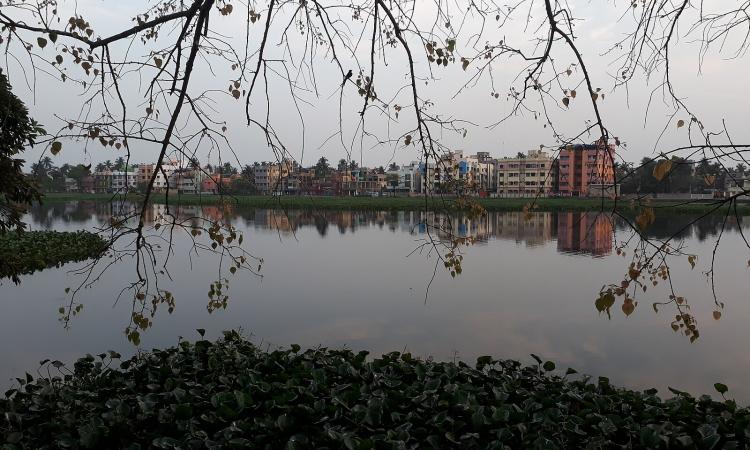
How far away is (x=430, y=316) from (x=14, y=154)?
18.2 feet

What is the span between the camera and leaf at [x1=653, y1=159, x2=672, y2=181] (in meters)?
1.57

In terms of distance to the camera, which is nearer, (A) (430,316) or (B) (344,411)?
(B) (344,411)

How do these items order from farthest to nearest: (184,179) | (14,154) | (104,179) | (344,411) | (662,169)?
(104,179), (14,154), (344,411), (184,179), (662,169)

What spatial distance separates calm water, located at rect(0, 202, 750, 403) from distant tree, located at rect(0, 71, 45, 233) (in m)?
0.87

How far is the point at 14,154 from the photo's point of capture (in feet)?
14.0

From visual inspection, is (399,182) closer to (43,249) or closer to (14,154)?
(43,249)

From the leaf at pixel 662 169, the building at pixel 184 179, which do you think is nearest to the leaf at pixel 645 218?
the leaf at pixel 662 169

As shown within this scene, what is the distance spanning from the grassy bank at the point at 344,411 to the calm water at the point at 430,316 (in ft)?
2.87

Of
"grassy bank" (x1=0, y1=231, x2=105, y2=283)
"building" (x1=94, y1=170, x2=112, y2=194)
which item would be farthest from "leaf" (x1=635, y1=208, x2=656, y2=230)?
"grassy bank" (x1=0, y1=231, x2=105, y2=283)

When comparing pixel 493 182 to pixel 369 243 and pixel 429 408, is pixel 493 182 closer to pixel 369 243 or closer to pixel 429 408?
pixel 369 243

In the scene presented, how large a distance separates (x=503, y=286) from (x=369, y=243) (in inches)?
319

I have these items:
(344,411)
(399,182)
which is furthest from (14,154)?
(399,182)

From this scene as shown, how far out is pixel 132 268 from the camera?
1291 cm

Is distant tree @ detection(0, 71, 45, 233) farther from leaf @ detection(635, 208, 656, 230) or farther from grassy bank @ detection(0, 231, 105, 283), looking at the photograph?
grassy bank @ detection(0, 231, 105, 283)
